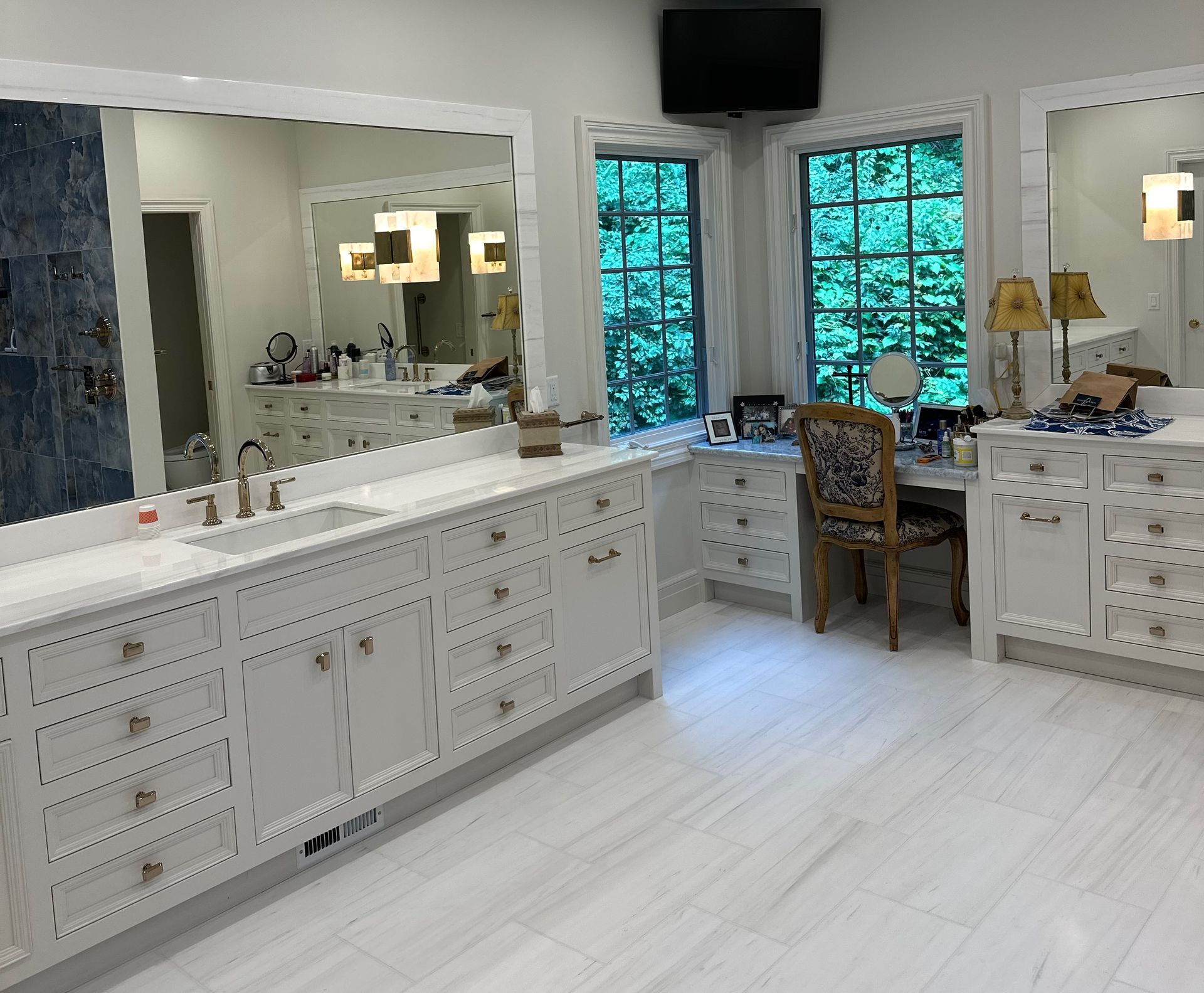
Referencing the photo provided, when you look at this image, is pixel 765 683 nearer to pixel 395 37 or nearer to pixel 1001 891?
pixel 1001 891

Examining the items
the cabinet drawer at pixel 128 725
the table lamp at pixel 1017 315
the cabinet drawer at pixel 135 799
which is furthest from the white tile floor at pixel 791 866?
the table lamp at pixel 1017 315

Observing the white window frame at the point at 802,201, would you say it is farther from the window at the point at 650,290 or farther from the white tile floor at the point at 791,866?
the white tile floor at the point at 791,866

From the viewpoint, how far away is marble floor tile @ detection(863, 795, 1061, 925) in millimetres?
2760

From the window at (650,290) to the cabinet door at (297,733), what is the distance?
2142 mm

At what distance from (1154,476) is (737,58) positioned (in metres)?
2.35

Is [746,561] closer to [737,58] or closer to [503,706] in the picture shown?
[503,706]

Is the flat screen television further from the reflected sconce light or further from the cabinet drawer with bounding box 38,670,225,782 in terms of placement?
the cabinet drawer with bounding box 38,670,225,782

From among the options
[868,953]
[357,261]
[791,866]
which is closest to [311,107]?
[357,261]

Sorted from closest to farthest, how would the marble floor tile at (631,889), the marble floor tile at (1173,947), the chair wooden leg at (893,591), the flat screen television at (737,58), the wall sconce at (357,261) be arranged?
the marble floor tile at (1173,947), the marble floor tile at (631,889), the wall sconce at (357,261), the chair wooden leg at (893,591), the flat screen television at (737,58)

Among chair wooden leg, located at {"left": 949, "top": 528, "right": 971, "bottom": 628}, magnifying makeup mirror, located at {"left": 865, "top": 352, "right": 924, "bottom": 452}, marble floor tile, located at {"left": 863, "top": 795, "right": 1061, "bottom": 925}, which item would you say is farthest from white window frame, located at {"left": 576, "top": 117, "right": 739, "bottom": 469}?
marble floor tile, located at {"left": 863, "top": 795, "right": 1061, "bottom": 925}

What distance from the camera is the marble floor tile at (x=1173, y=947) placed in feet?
7.92

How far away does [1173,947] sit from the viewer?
2.53 metres

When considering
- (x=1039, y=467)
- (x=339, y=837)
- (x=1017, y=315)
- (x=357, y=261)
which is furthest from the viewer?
(x=1017, y=315)

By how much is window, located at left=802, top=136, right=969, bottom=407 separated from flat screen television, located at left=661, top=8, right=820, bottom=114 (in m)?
0.43
